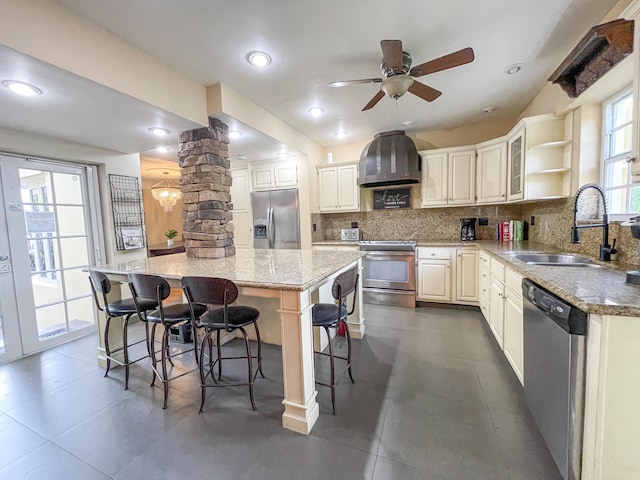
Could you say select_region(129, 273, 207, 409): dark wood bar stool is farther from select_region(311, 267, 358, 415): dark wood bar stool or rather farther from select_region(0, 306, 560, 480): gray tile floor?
select_region(311, 267, 358, 415): dark wood bar stool

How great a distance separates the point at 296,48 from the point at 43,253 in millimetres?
3388

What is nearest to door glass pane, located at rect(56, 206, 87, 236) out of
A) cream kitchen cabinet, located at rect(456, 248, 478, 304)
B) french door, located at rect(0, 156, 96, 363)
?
french door, located at rect(0, 156, 96, 363)

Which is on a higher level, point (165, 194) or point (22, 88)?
point (22, 88)

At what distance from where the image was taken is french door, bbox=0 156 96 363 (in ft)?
8.84

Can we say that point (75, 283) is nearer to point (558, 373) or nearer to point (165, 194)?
point (165, 194)

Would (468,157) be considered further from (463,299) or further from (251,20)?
(251,20)

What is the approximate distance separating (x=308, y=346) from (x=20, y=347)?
3.16m

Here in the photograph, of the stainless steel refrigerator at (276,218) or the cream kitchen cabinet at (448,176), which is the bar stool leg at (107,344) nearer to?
the stainless steel refrigerator at (276,218)

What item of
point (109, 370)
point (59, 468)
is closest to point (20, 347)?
point (109, 370)

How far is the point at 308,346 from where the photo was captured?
167 cm

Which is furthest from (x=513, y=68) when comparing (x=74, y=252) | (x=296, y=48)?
(x=74, y=252)

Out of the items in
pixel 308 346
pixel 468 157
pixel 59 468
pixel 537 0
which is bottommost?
pixel 59 468

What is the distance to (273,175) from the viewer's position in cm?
457

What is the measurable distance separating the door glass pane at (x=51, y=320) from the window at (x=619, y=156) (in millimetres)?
5403
